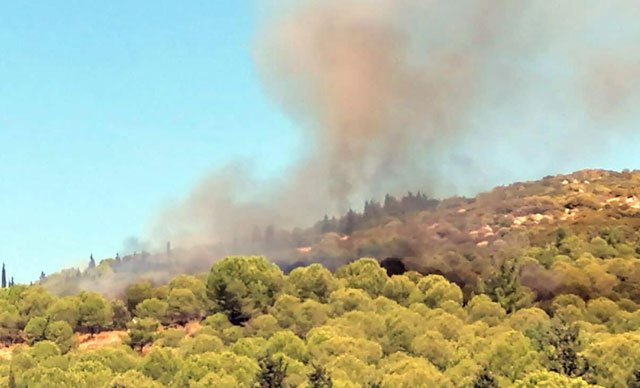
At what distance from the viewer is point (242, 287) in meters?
190

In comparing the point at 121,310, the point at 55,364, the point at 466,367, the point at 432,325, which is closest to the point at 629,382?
the point at 466,367

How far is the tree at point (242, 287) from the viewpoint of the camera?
18575cm

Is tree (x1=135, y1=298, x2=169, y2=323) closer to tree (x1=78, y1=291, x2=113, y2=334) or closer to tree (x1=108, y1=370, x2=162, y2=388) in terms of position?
tree (x1=78, y1=291, x2=113, y2=334)

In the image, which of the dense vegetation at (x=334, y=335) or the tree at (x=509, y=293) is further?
the tree at (x=509, y=293)

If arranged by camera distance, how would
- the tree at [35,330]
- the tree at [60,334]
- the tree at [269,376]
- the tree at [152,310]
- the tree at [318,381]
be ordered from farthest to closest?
the tree at [152,310] → the tree at [35,330] → the tree at [60,334] → the tree at [269,376] → the tree at [318,381]

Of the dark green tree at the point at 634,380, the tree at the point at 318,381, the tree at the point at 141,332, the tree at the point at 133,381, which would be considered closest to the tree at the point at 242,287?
the tree at the point at 141,332

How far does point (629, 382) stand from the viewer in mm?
98188

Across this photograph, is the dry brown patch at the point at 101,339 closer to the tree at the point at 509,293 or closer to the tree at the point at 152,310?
the tree at the point at 152,310

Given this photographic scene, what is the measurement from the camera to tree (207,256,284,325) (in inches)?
7313

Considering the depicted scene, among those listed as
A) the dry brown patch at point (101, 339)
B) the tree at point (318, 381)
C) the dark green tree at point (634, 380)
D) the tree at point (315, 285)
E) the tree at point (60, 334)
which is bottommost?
the dark green tree at point (634, 380)

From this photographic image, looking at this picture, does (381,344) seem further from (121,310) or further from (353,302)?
(121,310)

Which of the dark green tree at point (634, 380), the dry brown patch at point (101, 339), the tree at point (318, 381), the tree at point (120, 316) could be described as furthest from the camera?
the tree at point (120, 316)

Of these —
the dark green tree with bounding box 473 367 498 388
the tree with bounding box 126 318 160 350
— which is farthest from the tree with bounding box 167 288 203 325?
the dark green tree with bounding box 473 367 498 388

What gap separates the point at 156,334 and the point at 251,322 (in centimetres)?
1677
